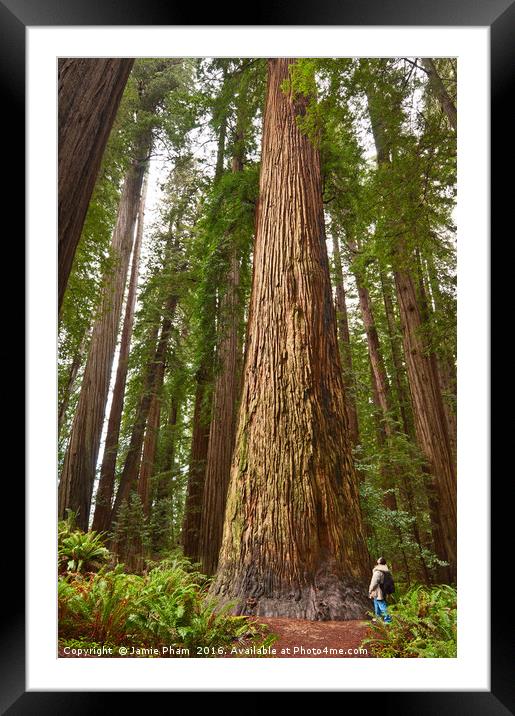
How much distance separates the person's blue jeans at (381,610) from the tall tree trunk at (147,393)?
7.21m

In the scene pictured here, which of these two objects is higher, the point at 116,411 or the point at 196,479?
the point at 116,411

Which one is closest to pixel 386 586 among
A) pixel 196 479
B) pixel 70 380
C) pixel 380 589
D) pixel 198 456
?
pixel 380 589

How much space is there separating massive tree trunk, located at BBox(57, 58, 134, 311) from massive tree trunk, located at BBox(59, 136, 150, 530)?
3997 mm

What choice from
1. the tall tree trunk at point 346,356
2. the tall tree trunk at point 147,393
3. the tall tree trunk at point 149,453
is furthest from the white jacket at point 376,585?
the tall tree trunk at point 149,453

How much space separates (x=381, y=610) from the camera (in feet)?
9.50

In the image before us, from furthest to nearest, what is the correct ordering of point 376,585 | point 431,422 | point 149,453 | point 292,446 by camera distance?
1. point 149,453
2. point 431,422
3. point 292,446
4. point 376,585

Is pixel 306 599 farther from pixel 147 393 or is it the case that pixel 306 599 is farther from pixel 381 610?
pixel 147 393

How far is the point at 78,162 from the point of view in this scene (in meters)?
2.61

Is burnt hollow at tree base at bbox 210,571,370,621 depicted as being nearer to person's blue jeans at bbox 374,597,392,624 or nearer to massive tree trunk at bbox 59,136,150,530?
person's blue jeans at bbox 374,597,392,624
